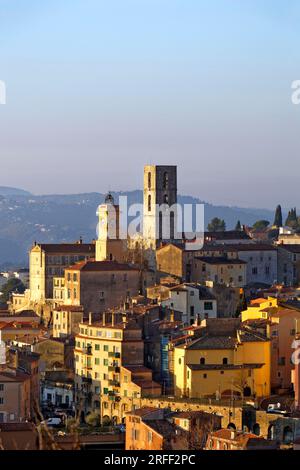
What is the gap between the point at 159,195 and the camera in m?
60.9

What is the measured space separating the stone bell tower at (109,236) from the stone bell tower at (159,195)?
4.94 meters

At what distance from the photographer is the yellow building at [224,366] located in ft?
119

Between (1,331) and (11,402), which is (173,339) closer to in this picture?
(11,402)

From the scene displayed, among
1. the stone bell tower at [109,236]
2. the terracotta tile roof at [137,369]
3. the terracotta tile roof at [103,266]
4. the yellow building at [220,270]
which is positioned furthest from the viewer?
the stone bell tower at [109,236]

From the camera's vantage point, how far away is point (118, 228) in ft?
178

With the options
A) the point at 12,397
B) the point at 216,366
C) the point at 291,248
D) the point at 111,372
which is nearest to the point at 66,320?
the point at 111,372

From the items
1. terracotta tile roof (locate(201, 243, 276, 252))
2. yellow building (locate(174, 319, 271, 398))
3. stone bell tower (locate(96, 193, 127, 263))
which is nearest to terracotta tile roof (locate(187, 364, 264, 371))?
yellow building (locate(174, 319, 271, 398))

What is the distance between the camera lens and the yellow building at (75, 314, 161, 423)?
1469 inches

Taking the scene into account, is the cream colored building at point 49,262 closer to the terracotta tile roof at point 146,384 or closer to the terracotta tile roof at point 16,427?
the terracotta tile roof at point 146,384

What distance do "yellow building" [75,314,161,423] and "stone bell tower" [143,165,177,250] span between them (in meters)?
19.5

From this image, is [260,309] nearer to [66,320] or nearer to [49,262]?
[66,320]

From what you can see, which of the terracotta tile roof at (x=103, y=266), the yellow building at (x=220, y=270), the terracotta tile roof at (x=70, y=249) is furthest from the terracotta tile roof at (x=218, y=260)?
the terracotta tile roof at (x=70, y=249)

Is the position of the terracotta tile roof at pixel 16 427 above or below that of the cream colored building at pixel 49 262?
below
